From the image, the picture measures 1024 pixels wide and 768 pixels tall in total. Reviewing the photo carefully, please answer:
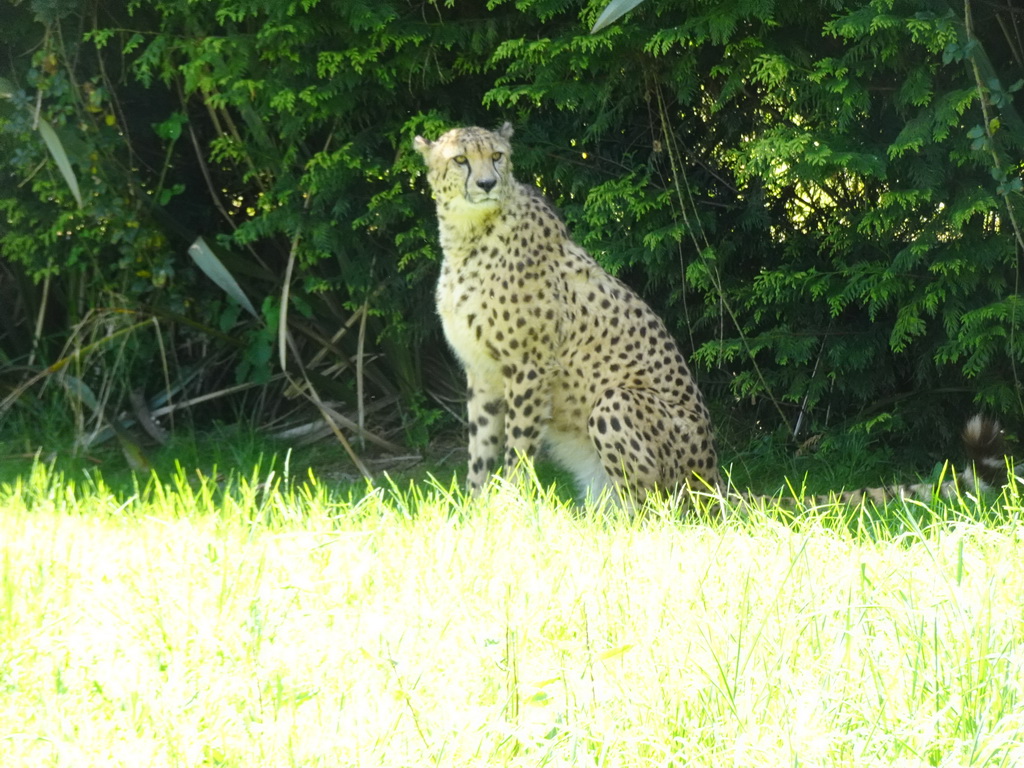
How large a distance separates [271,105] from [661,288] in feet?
5.47

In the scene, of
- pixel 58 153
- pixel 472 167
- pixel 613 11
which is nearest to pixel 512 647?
pixel 613 11

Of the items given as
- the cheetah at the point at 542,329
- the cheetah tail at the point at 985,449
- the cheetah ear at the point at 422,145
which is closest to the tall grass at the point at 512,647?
the cheetah tail at the point at 985,449

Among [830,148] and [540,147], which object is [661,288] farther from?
[830,148]

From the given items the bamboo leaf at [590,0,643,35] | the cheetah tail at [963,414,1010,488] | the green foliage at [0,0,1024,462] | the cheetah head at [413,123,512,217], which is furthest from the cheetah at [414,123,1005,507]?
the bamboo leaf at [590,0,643,35]

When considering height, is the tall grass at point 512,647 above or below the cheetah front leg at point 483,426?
above

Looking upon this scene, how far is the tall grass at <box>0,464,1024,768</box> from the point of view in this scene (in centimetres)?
192

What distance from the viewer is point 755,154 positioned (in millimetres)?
4090

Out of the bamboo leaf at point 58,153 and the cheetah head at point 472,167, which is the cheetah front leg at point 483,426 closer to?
the cheetah head at point 472,167

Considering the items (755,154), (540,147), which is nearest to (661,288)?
(540,147)

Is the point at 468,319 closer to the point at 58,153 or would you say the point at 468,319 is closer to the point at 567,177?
the point at 567,177

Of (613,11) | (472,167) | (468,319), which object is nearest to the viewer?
(613,11)

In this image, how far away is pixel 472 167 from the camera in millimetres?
4125

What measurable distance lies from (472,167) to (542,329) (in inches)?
22.1

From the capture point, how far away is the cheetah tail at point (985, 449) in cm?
355
